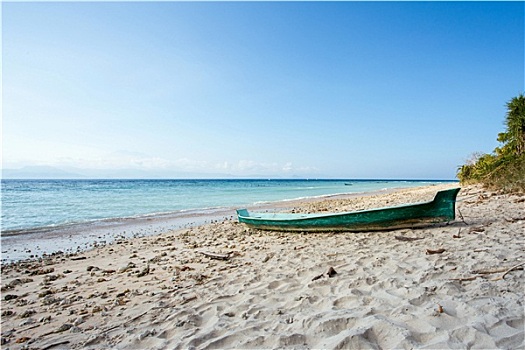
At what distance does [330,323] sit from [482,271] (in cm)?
204

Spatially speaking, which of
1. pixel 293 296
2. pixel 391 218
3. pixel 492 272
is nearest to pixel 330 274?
pixel 293 296

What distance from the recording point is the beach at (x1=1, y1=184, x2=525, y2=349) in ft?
8.04

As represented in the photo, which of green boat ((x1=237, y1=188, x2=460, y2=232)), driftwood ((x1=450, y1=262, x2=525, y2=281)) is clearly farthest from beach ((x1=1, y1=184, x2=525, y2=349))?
green boat ((x1=237, y1=188, x2=460, y2=232))

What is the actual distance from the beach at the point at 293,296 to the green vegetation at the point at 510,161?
5087mm

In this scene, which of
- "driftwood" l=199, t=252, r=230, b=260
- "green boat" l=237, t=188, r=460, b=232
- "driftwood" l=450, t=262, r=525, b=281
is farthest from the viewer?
"green boat" l=237, t=188, r=460, b=232

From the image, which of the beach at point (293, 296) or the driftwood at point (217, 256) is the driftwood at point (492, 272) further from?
the driftwood at point (217, 256)

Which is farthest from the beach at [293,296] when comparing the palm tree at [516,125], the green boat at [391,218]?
the palm tree at [516,125]

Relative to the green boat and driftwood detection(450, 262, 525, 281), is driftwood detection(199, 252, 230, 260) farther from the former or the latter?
driftwood detection(450, 262, 525, 281)

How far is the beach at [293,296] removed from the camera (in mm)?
2449

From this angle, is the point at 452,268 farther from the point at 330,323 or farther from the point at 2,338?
the point at 2,338

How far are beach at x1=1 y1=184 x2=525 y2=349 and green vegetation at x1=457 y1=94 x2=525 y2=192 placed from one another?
509 centimetres

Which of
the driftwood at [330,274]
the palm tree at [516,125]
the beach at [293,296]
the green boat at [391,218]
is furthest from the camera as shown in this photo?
the palm tree at [516,125]

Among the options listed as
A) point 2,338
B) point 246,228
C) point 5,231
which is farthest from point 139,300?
point 5,231

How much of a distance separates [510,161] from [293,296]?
12.0 metres
